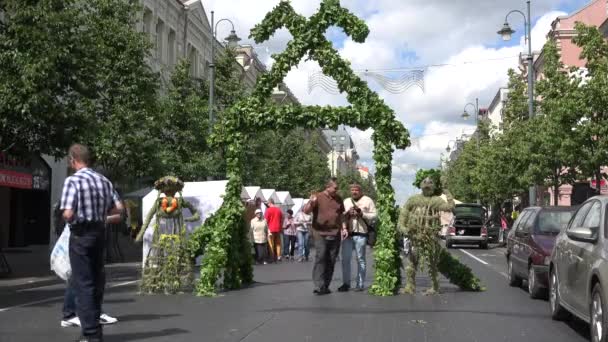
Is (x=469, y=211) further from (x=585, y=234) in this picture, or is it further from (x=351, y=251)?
(x=585, y=234)

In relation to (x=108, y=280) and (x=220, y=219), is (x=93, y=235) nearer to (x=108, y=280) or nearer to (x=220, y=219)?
(x=220, y=219)

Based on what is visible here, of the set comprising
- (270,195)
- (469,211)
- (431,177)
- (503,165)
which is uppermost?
(503,165)

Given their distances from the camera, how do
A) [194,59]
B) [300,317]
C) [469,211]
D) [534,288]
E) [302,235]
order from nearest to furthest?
[300,317] → [534,288] → [302,235] → [469,211] → [194,59]

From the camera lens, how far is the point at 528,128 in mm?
29828

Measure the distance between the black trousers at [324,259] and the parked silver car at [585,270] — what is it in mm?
3811

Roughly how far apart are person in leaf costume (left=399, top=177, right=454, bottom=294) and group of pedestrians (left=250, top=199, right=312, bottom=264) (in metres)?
8.97

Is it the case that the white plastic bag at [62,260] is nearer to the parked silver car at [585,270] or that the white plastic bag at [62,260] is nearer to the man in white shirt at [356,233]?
the man in white shirt at [356,233]

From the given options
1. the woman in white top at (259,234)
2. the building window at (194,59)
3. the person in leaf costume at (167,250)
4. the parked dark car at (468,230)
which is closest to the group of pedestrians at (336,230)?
the person in leaf costume at (167,250)

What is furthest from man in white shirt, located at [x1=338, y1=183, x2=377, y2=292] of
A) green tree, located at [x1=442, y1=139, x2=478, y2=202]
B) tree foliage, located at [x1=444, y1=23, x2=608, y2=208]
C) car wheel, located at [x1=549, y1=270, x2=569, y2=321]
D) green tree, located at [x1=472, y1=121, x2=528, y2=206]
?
green tree, located at [x1=442, y1=139, x2=478, y2=202]

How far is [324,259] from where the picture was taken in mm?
11781

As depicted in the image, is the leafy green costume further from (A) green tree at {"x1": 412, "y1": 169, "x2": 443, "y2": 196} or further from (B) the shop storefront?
(B) the shop storefront

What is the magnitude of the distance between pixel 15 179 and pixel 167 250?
1405 centimetres

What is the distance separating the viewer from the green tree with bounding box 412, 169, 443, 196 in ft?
38.3

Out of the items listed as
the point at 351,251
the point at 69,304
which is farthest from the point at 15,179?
the point at 69,304
